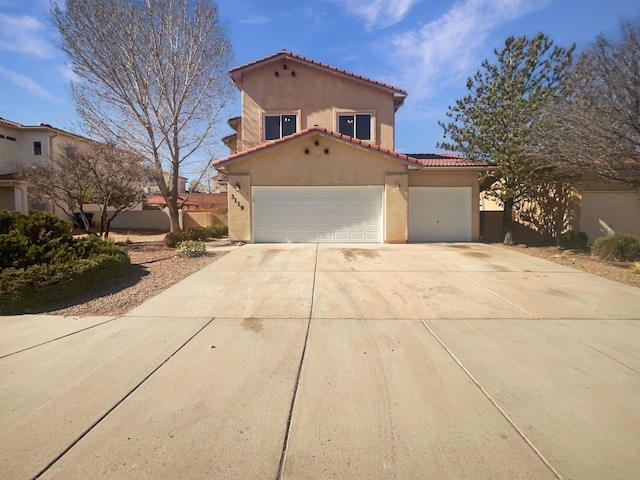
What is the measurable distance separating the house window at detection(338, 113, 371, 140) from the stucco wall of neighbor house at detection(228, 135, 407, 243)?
3.30 metres

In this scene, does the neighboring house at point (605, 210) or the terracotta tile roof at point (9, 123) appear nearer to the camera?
the neighboring house at point (605, 210)

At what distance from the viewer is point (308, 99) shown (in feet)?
55.3

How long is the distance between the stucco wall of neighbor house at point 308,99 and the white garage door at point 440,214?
3192 millimetres

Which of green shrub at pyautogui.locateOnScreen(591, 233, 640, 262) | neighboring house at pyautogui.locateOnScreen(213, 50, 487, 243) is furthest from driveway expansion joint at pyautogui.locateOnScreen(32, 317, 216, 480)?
green shrub at pyautogui.locateOnScreen(591, 233, 640, 262)

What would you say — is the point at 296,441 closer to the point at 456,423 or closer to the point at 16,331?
the point at 456,423

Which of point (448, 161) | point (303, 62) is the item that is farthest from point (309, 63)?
point (448, 161)

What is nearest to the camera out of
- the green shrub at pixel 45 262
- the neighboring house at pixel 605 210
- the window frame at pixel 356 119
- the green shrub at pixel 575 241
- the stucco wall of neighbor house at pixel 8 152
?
the green shrub at pixel 45 262

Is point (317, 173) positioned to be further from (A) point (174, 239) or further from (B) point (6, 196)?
(B) point (6, 196)

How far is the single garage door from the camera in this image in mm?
14070

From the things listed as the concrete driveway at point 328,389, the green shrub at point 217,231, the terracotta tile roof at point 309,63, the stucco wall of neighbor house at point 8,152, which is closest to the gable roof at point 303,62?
the terracotta tile roof at point 309,63

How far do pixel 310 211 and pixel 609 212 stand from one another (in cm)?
1315

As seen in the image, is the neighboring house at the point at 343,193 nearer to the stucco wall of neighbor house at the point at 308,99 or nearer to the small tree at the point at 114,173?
the stucco wall of neighbor house at the point at 308,99

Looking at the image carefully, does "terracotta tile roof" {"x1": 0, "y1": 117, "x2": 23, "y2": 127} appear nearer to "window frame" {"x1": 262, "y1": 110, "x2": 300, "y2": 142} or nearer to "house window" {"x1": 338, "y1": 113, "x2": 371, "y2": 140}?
"window frame" {"x1": 262, "y1": 110, "x2": 300, "y2": 142}

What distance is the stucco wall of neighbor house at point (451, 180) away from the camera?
15.0 metres
